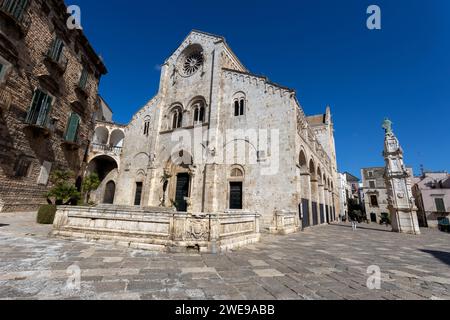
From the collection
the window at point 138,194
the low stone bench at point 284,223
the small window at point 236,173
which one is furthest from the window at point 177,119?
the low stone bench at point 284,223

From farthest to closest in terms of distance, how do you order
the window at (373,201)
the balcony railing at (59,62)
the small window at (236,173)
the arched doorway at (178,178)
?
the window at (373,201), the arched doorway at (178,178), the small window at (236,173), the balcony railing at (59,62)

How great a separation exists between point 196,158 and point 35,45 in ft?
41.8

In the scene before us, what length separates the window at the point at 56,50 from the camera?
14.0 meters

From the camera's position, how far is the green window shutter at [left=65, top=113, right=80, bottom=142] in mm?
15922

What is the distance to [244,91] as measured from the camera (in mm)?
16938

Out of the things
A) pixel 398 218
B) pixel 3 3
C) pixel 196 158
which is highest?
pixel 3 3

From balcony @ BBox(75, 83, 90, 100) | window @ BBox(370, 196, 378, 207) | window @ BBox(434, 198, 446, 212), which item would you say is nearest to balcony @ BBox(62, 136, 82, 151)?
balcony @ BBox(75, 83, 90, 100)

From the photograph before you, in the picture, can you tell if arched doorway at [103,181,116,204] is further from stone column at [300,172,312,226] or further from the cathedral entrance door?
stone column at [300,172,312,226]

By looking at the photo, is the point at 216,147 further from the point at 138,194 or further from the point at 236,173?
the point at 138,194

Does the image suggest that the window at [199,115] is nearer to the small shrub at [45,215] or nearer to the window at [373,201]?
the small shrub at [45,215]

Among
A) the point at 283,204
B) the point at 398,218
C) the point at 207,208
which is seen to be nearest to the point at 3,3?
the point at 207,208

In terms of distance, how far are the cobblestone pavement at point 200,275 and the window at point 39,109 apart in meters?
10.1
